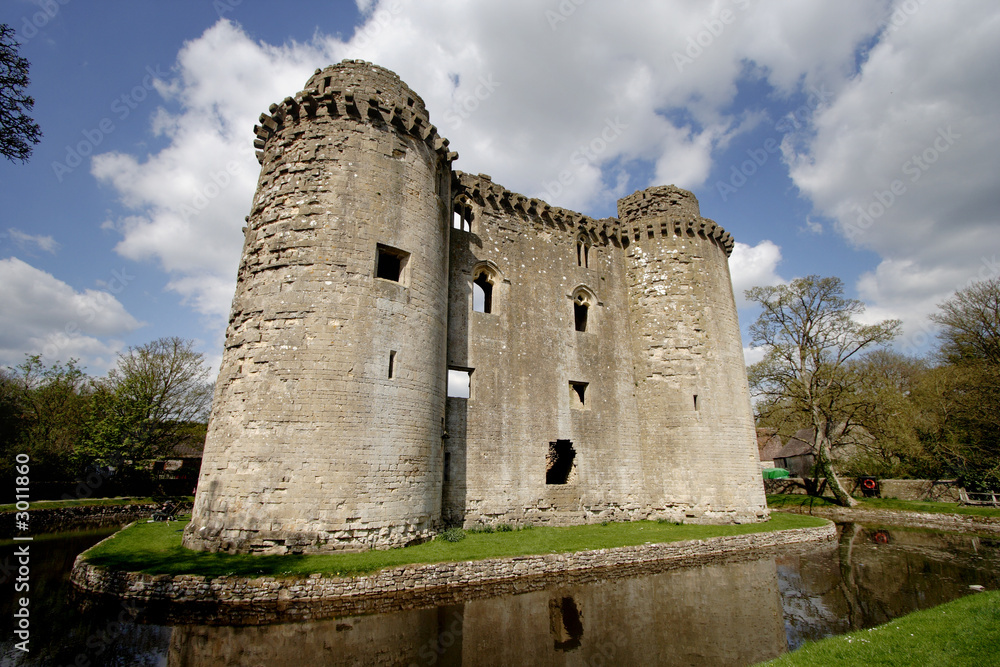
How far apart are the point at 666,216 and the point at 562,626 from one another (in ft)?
57.4

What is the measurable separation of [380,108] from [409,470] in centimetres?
1021

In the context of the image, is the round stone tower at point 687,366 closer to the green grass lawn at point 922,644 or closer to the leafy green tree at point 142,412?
the green grass lawn at point 922,644

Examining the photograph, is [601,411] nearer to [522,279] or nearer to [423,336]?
[522,279]

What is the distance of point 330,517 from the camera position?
1038cm

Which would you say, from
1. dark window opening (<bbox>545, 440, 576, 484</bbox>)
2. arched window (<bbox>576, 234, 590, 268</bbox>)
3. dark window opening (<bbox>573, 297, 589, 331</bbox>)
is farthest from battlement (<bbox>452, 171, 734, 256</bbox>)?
dark window opening (<bbox>545, 440, 576, 484</bbox>)

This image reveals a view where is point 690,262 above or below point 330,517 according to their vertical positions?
above

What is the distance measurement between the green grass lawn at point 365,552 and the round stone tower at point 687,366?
160cm

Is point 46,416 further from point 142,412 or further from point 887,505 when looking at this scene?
point 887,505

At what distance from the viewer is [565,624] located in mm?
7844

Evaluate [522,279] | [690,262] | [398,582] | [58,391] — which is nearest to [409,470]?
[398,582]

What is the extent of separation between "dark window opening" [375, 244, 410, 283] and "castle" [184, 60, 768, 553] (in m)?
0.07

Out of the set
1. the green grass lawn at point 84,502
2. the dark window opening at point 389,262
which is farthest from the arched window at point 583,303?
the green grass lawn at point 84,502

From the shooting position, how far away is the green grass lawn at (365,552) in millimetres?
9000

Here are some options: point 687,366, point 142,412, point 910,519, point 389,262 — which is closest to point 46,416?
point 142,412
